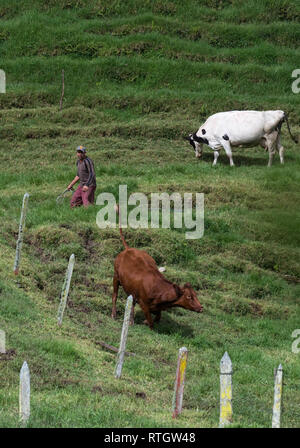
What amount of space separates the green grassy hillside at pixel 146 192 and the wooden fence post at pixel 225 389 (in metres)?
0.56

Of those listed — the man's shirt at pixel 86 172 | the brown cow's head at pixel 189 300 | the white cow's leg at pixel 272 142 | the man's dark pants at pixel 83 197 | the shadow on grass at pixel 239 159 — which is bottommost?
the brown cow's head at pixel 189 300

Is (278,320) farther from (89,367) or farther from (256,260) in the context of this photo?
(89,367)

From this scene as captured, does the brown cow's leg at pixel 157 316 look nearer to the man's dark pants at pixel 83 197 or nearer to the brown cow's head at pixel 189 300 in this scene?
the brown cow's head at pixel 189 300

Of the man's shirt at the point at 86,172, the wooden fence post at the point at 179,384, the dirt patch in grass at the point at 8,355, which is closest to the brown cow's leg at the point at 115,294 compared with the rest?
the dirt patch in grass at the point at 8,355

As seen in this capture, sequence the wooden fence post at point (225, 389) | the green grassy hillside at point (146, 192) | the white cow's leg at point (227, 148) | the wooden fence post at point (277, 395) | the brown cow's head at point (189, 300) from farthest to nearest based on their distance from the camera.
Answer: the white cow's leg at point (227, 148) < the brown cow's head at point (189, 300) < the green grassy hillside at point (146, 192) < the wooden fence post at point (225, 389) < the wooden fence post at point (277, 395)

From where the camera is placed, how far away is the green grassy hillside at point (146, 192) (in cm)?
1269

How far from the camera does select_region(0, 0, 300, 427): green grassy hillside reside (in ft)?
41.6

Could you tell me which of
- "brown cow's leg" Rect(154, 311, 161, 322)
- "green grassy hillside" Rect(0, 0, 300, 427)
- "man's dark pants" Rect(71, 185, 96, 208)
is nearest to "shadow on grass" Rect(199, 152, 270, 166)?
"green grassy hillside" Rect(0, 0, 300, 427)

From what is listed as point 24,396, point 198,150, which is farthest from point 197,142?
point 24,396

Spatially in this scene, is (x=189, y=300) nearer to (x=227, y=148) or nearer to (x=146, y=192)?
(x=146, y=192)

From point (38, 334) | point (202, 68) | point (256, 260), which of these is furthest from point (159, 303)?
point (202, 68)

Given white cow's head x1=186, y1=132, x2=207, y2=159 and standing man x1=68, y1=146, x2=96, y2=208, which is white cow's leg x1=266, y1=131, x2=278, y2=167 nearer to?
white cow's head x1=186, y1=132, x2=207, y2=159

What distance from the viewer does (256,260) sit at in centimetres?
2066

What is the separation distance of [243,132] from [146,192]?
6.94m
